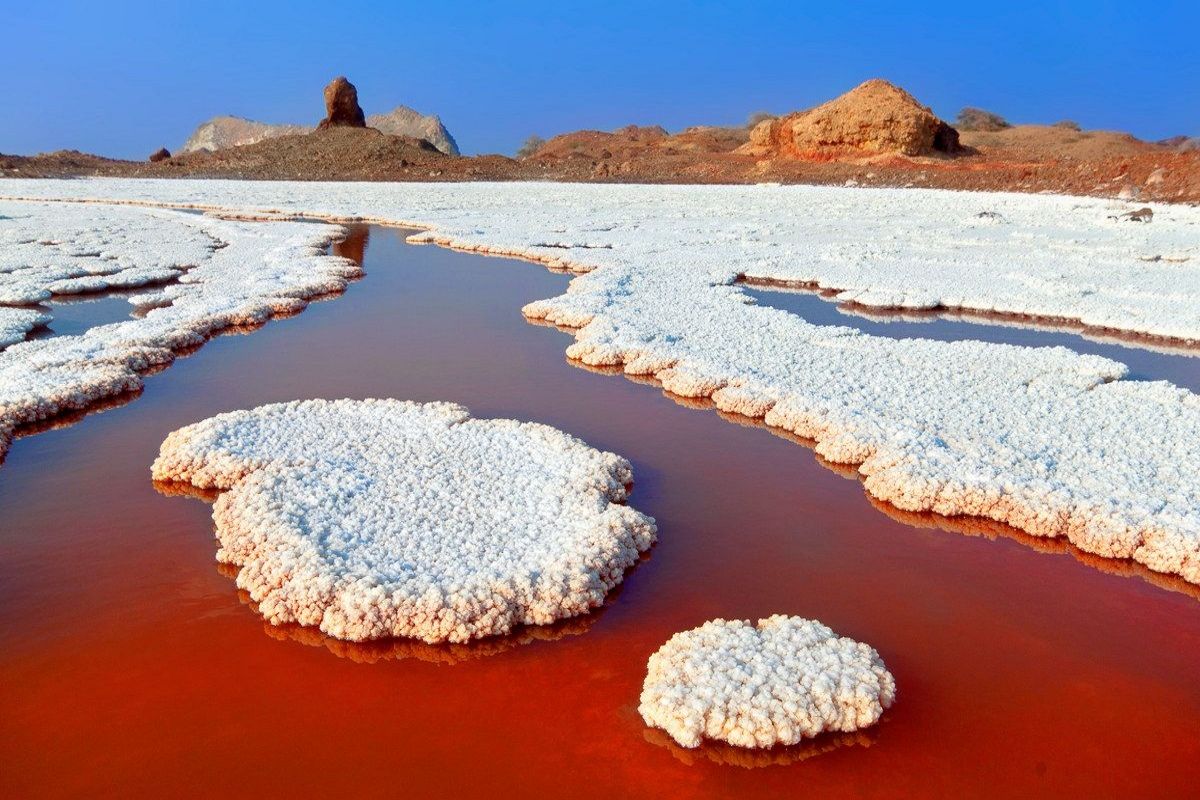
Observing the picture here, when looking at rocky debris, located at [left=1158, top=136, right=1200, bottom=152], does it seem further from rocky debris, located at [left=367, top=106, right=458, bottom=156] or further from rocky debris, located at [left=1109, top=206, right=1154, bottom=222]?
rocky debris, located at [left=367, top=106, right=458, bottom=156]

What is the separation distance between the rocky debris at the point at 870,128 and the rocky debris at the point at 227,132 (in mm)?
129576

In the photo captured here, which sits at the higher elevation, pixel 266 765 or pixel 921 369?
pixel 921 369

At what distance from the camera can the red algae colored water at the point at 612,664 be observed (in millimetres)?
4570

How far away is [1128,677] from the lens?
18.0ft

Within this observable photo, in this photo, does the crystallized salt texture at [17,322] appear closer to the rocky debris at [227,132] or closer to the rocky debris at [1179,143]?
the rocky debris at [1179,143]

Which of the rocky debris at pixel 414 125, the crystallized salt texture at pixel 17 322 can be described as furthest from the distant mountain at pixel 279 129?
the crystallized salt texture at pixel 17 322

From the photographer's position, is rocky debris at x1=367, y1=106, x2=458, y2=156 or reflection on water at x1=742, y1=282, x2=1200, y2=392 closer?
reflection on water at x1=742, y1=282, x2=1200, y2=392

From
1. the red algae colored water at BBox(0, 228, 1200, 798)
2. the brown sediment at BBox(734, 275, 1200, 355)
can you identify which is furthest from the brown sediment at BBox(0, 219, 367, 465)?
the brown sediment at BBox(734, 275, 1200, 355)

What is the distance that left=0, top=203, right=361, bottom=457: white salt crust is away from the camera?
10570 mm

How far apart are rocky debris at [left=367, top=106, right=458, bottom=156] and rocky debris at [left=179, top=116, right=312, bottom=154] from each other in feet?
56.5

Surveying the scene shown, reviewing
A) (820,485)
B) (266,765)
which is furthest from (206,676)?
(820,485)

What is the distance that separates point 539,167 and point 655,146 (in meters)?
23.6

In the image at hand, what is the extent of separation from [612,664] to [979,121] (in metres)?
114

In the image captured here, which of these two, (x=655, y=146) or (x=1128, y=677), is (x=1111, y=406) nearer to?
(x=1128, y=677)
